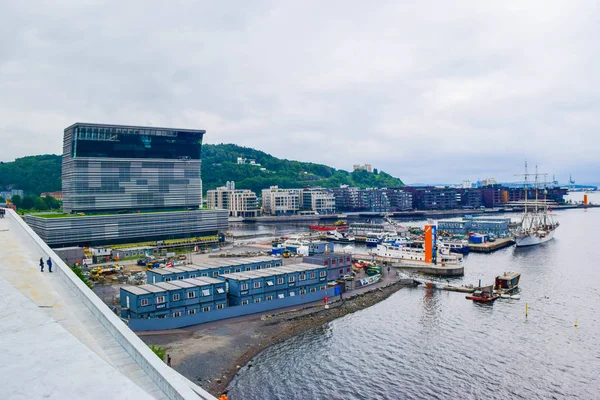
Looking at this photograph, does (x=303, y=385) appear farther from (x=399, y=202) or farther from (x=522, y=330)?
(x=399, y=202)

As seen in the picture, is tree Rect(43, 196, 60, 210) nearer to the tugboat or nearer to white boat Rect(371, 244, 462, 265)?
white boat Rect(371, 244, 462, 265)

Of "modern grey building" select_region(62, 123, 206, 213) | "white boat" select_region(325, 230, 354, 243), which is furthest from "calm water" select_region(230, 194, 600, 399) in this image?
"modern grey building" select_region(62, 123, 206, 213)

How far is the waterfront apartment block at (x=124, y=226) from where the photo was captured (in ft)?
204

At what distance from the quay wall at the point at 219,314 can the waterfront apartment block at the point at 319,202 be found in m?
115

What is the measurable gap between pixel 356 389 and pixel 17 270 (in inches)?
695

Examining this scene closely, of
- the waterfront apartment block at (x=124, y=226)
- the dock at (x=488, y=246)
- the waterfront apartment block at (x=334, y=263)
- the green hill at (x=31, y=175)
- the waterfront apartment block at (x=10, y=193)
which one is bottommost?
the dock at (x=488, y=246)

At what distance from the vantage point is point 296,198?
154 metres

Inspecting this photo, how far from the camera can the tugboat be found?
39938 millimetres

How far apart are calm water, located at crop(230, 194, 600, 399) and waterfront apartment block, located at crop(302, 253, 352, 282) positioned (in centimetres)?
569

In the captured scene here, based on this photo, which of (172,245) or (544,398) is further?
(172,245)

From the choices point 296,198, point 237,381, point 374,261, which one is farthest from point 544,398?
point 296,198

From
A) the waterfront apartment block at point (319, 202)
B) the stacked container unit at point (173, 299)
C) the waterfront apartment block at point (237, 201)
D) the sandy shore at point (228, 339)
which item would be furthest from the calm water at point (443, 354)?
the waterfront apartment block at point (319, 202)

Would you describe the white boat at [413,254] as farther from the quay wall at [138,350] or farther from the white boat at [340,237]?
the quay wall at [138,350]

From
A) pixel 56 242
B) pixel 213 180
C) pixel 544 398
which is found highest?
pixel 213 180
